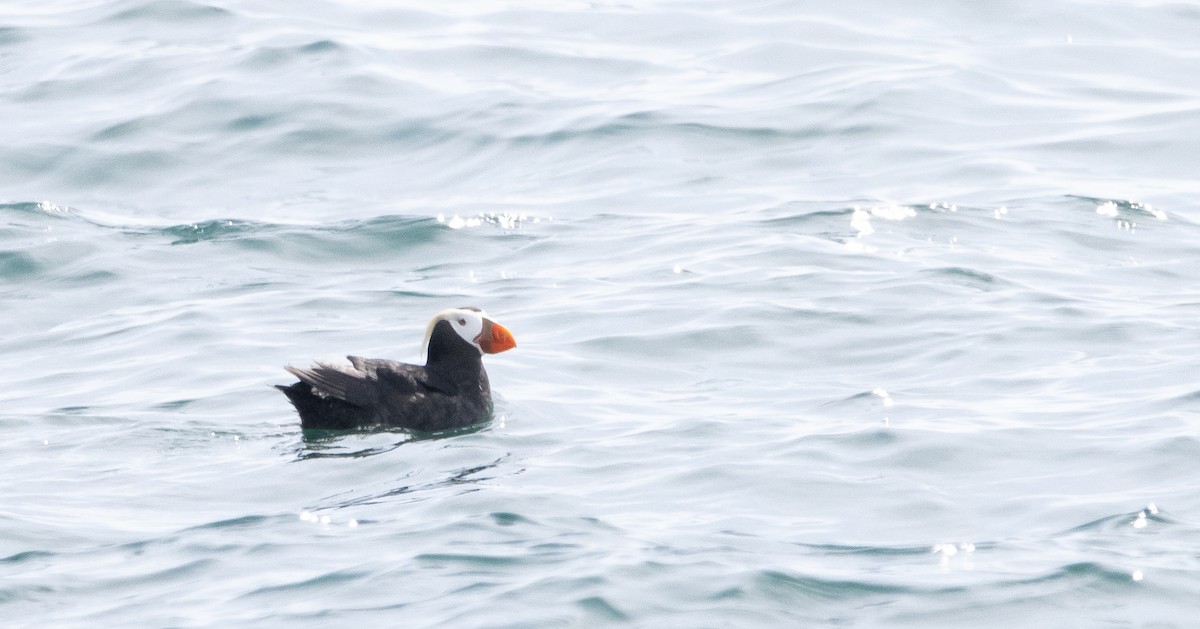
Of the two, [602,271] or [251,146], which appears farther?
[251,146]

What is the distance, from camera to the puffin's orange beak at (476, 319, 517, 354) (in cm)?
1014

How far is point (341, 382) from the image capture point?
374 inches

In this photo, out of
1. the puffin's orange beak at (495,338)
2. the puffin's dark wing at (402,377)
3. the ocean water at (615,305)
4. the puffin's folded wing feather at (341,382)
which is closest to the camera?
the ocean water at (615,305)

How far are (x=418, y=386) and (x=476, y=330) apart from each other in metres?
0.51

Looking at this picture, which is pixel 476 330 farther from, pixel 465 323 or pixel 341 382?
pixel 341 382

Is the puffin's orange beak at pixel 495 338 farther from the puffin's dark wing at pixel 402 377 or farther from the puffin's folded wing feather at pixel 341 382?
the puffin's folded wing feather at pixel 341 382

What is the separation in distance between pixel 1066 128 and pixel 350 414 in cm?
916

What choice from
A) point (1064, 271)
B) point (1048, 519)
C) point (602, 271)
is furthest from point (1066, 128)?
point (1048, 519)

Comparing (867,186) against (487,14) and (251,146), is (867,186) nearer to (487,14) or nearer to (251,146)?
(251,146)

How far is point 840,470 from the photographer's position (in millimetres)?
8469

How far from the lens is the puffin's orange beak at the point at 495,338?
10.1 metres

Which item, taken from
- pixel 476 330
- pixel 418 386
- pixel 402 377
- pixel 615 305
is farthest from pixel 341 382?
pixel 615 305

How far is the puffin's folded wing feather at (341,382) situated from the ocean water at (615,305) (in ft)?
0.75

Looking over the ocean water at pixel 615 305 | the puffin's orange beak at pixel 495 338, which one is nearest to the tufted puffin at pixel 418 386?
the puffin's orange beak at pixel 495 338
